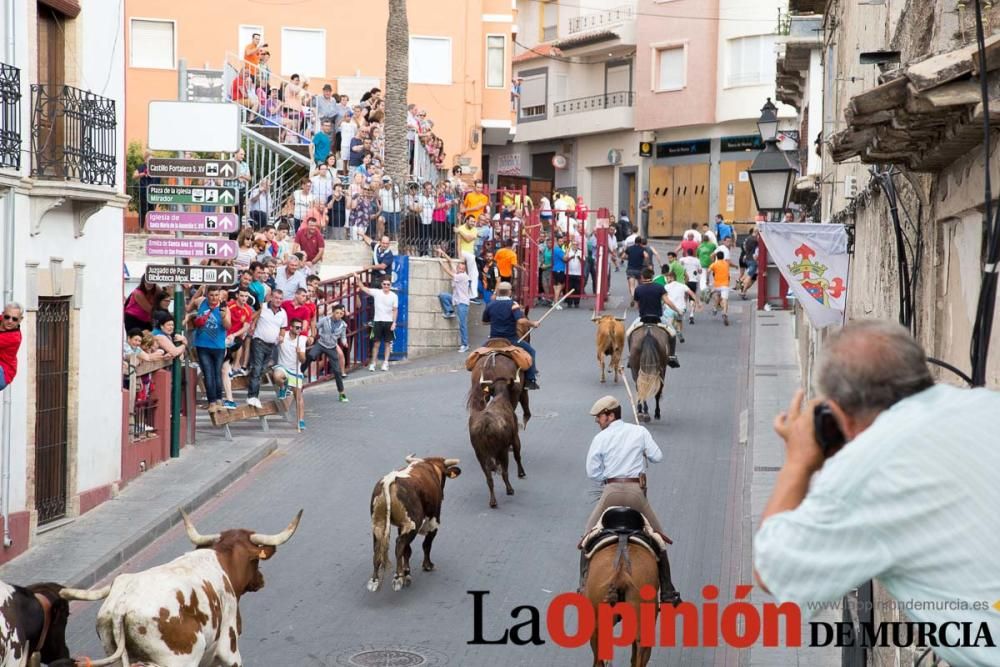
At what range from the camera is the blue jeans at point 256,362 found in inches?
816

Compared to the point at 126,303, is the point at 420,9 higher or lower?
higher

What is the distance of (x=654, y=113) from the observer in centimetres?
5425

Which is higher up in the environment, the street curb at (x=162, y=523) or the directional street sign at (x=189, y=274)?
the directional street sign at (x=189, y=274)

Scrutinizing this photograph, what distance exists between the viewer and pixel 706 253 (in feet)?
114

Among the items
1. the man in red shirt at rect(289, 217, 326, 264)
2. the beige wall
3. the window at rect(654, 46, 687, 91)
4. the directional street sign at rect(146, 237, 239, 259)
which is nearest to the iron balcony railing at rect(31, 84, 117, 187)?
the directional street sign at rect(146, 237, 239, 259)

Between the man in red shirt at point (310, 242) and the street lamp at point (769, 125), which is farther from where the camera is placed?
the man in red shirt at point (310, 242)

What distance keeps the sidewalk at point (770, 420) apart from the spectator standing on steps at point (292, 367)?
6568 millimetres

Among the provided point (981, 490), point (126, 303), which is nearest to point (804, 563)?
point (981, 490)

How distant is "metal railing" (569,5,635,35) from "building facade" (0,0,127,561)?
41.0 meters

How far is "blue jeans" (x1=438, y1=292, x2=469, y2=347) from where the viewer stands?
93.6 feet

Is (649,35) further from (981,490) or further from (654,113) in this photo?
(981,490)

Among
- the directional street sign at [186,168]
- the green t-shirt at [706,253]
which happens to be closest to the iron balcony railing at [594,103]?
the green t-shirt at [706,253]

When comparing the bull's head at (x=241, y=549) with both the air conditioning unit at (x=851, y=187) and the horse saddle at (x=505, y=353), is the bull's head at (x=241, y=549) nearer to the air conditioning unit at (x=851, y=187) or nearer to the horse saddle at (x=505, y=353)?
the air conditioning unit at (x=851, y=187)

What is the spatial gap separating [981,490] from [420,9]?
43.7m
